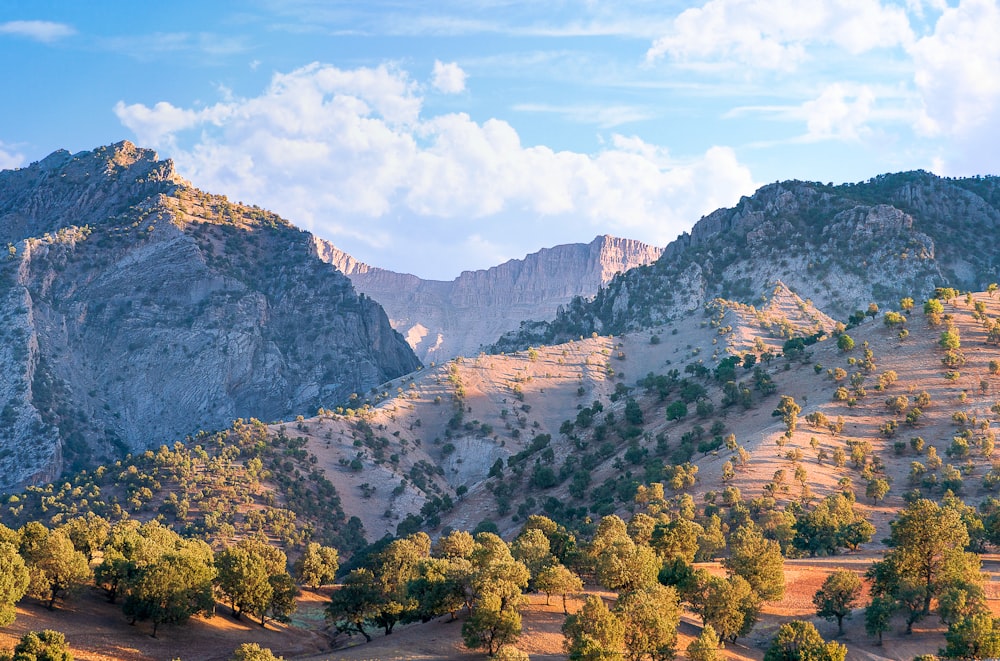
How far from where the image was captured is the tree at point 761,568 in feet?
214

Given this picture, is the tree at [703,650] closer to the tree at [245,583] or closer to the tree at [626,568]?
the tree at [626,568]

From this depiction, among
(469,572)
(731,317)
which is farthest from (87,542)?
(731,317)

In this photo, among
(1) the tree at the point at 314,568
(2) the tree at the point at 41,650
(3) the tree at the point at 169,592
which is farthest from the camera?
(1) the tree at the point at 314,568

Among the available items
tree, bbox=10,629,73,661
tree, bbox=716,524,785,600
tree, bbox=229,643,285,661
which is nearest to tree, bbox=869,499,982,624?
tree, bbox=716,524,785,600

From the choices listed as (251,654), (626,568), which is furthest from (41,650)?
(626,568)

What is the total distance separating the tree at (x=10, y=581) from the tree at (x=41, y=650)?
6.90 metres

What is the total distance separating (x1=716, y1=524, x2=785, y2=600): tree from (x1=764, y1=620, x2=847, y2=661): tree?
940 centimetres

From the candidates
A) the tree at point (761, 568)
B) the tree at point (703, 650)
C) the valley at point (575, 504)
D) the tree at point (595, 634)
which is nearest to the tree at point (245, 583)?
the valley at point (575, 504)

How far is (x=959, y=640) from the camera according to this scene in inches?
2066

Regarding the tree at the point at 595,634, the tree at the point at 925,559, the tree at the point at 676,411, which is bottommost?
the tree at the point at 595,634

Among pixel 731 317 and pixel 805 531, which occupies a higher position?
pixel 731 317

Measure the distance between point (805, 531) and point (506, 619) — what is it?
39258 mm

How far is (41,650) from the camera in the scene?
1891 inches

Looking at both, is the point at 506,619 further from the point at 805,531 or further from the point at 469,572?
the point at 805,531
